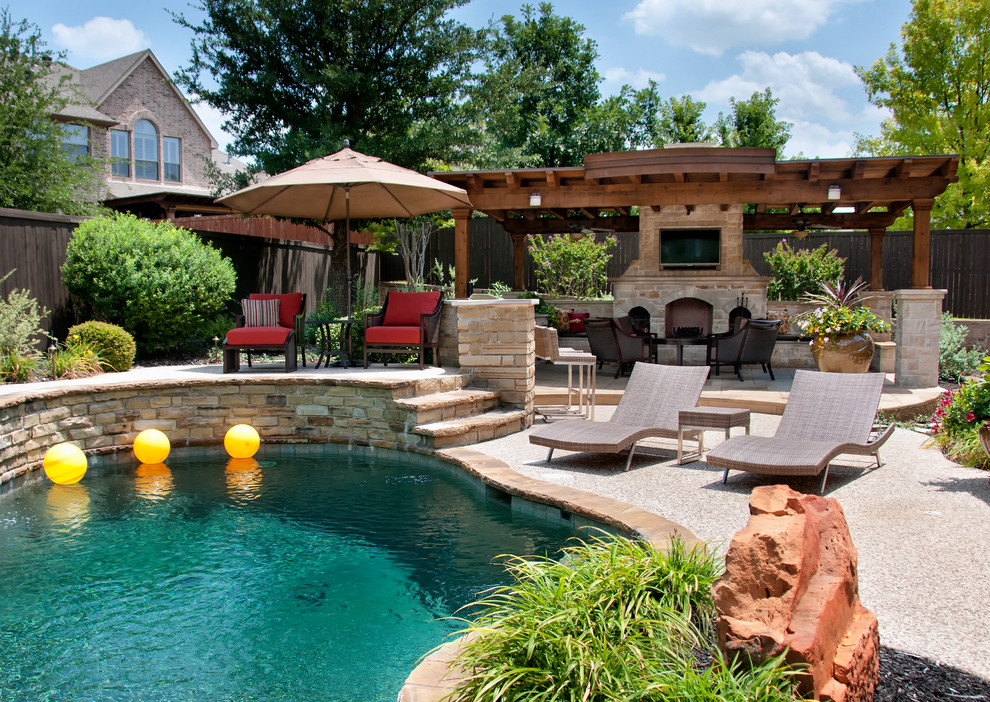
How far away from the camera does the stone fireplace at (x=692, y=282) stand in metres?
12.5

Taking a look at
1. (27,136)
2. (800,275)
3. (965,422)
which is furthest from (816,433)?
(27,136)

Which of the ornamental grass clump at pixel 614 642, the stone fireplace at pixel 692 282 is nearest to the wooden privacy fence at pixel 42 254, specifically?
the stone fireplace at pixel 692 282

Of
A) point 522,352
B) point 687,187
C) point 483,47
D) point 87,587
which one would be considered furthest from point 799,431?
point 483,47

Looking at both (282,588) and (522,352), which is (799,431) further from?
(282,588)

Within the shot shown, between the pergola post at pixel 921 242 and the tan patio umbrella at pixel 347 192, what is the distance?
5.83 metres

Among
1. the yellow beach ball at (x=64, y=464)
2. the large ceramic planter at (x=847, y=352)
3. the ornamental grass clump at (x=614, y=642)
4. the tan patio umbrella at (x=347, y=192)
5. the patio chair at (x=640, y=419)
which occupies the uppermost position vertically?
the tan patio umbrella at (x=347, y=192)

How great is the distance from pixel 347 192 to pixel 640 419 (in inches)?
187

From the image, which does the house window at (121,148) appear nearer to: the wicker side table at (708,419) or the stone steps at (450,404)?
the stone steps at (450,404)

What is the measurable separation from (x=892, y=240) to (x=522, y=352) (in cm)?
1227

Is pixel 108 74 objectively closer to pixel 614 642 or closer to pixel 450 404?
pixel 450 404

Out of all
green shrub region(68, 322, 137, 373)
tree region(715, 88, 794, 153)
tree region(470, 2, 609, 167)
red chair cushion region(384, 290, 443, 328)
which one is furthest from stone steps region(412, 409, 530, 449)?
tree region(715, 88, 794, 153)

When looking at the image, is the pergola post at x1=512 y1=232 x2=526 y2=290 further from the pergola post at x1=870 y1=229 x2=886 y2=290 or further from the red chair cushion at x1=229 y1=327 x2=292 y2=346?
the red chair cushion at x1=229 y1=327 x2=292 y2=346

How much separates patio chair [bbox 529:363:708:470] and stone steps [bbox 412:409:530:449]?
3.18 feet

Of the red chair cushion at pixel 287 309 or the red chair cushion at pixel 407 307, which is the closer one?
the red chair cushion at pixel 407 307
